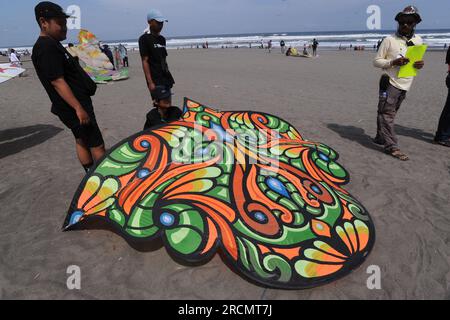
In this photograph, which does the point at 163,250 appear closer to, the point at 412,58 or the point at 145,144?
the point at 145,144

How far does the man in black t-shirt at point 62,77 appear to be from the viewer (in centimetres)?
245

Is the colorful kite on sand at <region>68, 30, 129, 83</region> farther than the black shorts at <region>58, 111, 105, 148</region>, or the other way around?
the colorful kite on sand at <region>68, 30, 129, 83</region>

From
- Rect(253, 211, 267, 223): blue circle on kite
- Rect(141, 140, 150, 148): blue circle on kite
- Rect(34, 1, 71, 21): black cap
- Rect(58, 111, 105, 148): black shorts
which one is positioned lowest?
Rect(253, 211, 267, 223): blue circle on kite

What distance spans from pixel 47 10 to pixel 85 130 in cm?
112

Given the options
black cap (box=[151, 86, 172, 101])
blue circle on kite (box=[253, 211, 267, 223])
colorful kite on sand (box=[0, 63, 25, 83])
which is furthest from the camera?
colorful kite on sand (box=[0, 63, 25, 83])

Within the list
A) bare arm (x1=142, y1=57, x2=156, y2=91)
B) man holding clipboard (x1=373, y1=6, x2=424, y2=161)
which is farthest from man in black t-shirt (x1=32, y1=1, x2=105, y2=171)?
man holding clipboard (x1=373, y1=6, x2=424, y2=161)

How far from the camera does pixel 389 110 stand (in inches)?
165

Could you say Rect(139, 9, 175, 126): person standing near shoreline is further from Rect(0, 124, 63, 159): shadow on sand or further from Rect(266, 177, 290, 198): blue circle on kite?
Rect(0, 124, 63, 159): shadow on sand

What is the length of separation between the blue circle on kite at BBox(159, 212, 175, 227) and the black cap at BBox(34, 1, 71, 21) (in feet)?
6.58

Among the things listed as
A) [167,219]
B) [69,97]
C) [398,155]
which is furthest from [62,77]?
[398,155]

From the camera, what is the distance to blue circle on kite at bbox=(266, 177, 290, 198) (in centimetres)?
267
